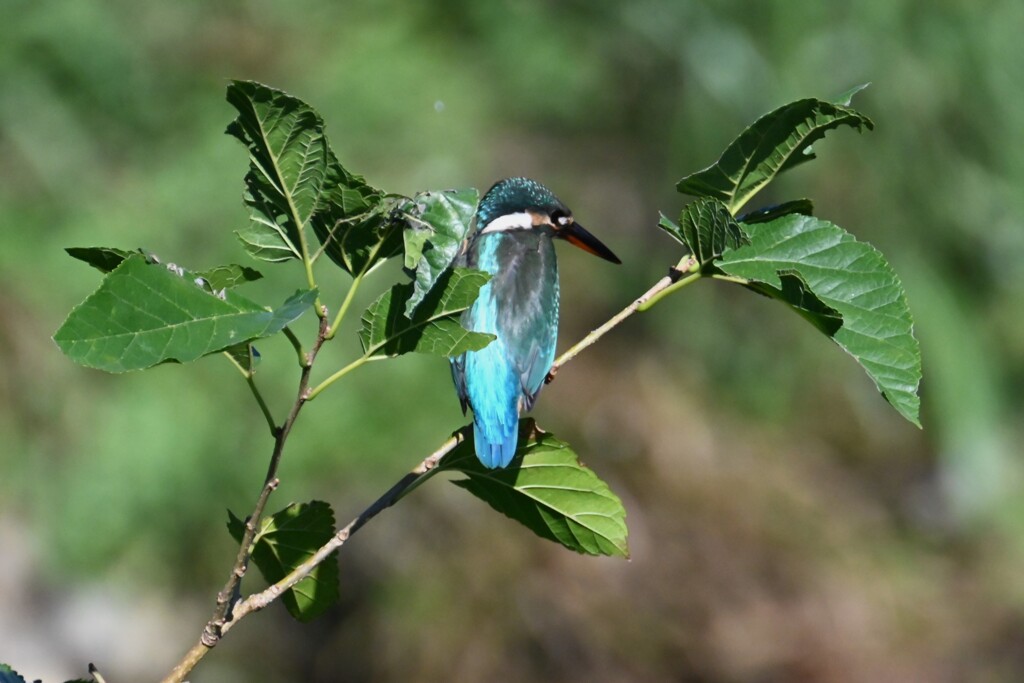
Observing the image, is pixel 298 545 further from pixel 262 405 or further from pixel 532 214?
pixel 532 214

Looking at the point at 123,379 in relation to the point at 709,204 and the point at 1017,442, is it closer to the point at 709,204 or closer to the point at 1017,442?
the point at 709,204

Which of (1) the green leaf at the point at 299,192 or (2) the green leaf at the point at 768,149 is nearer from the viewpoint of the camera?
(1) the green leaf at the point at 299,192

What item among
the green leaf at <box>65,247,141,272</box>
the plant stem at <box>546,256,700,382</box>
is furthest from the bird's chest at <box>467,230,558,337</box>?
the green leaf at <box>65,247,141,272</box>

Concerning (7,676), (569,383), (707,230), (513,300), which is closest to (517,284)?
(513,300)

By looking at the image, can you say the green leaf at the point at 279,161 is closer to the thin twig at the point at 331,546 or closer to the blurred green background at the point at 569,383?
the thin twig at the point at 331,546

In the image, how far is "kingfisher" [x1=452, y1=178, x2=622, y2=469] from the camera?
178 centimetres

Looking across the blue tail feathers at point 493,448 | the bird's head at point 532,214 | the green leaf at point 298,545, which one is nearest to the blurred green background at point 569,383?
the bird's head at point 532,214

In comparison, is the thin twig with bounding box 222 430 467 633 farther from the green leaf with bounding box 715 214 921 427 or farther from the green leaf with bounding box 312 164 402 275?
the green leaf with bounding box 715 214 921 427

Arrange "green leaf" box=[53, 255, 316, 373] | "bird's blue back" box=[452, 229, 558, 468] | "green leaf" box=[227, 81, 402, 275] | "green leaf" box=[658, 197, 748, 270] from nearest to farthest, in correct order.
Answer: "green leaf" box=[53, 255, 316, 373]
"green leaf" box=[227, 81, 402, 275]
"green leaf" box=[658, 197, 748, 270]
"bird's blue back" box=[452, 229, 558, 468]

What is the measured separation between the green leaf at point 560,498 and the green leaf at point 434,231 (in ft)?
0.70

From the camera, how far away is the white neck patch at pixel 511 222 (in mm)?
2043

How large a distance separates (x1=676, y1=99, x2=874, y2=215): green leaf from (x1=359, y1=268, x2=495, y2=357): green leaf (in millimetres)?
321

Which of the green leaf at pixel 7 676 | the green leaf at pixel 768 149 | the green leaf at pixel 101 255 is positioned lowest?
the green leaf at pixel 7 676

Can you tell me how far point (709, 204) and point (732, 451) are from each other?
172 inches
